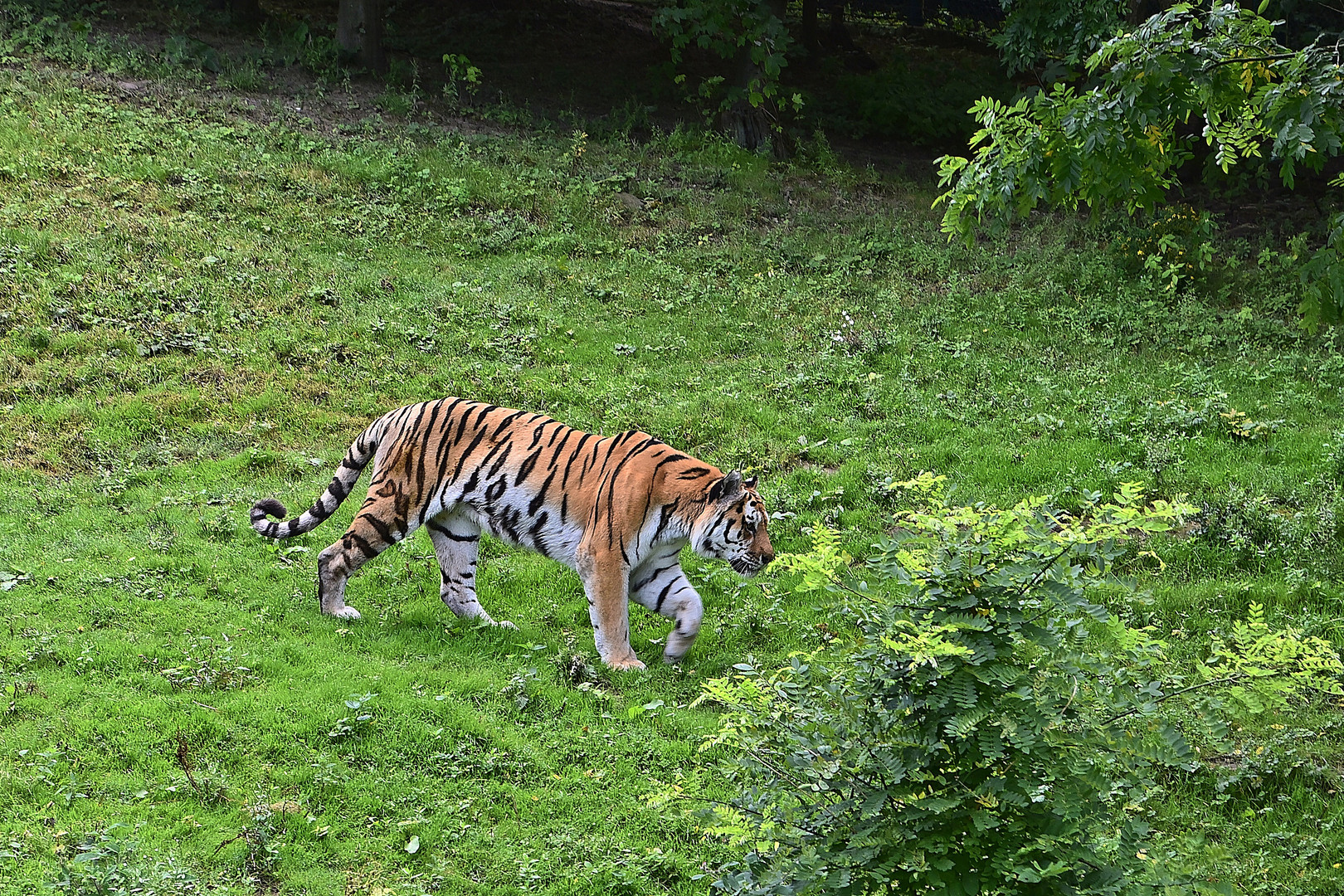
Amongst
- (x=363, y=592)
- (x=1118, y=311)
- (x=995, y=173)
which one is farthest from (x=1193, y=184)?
(x=363, y=592)

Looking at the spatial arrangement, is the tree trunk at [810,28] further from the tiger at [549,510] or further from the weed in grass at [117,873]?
the weed in grass at [117,873]

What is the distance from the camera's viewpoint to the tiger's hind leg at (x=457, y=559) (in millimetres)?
8148

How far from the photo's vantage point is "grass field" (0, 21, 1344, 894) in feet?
19.2

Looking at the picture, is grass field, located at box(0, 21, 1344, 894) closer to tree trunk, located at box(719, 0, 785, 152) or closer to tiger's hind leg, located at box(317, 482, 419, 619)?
tiger's hind leg, located at box(317, 482, 419, 619)

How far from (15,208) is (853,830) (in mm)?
14550

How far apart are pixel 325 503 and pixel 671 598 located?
268 centimetres

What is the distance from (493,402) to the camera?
11664 mm

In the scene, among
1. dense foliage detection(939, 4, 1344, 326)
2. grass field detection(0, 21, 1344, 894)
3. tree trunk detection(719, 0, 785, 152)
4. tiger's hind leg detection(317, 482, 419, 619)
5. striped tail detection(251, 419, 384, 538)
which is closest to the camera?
dense foliage detection(939, 4, 1344, 326)

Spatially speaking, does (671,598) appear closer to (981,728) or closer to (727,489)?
(727,489)

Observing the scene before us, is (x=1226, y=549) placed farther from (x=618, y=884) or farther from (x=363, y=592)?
(x=363, y=592)

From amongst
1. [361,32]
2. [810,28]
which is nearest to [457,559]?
[361,32]

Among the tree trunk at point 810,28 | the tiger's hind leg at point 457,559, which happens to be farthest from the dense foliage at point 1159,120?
the tree trunk at point 810,28

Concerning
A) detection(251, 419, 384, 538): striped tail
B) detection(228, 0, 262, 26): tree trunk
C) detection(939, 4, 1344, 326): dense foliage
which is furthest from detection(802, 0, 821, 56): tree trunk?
detection(939, 4, 1344, 326): dense foliage

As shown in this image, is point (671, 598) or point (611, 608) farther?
point (671, 598)
